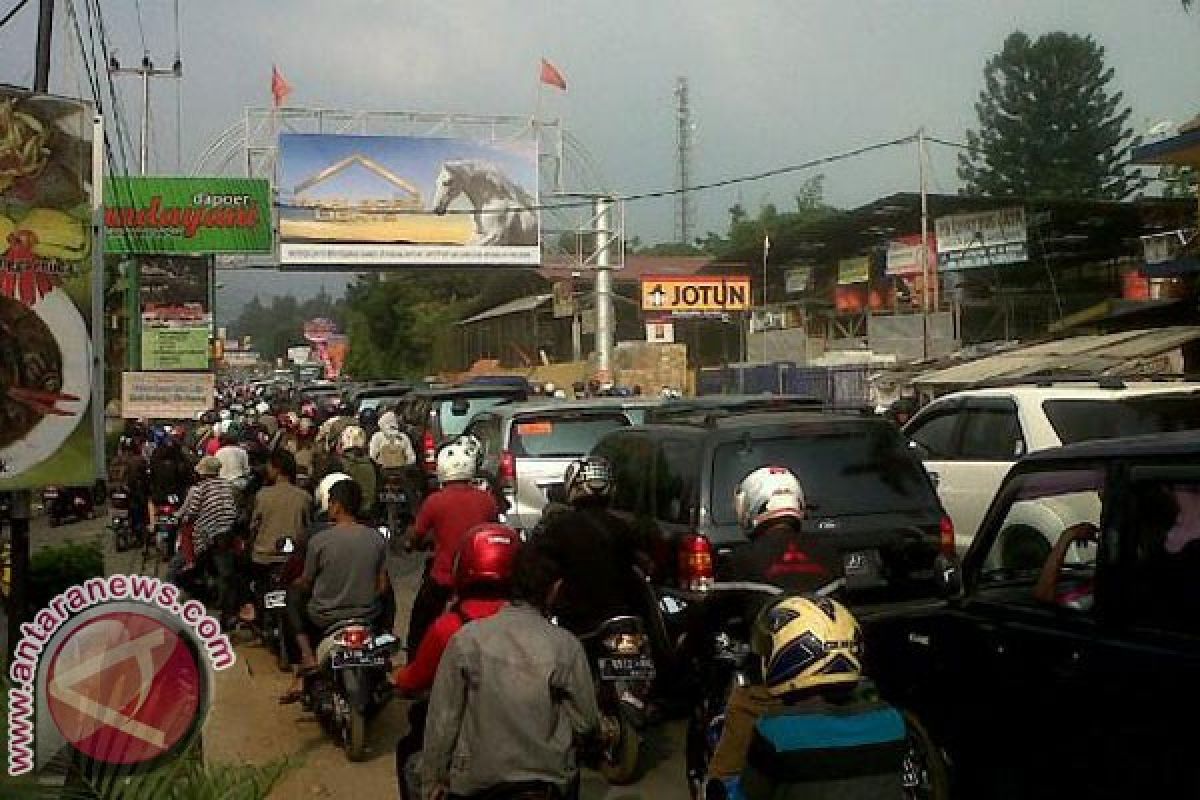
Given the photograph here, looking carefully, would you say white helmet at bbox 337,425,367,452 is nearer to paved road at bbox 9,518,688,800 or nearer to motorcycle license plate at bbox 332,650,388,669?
paved road at bbox 9,518,688,800

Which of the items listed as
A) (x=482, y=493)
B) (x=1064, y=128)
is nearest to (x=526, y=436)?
(x=482, y=493)

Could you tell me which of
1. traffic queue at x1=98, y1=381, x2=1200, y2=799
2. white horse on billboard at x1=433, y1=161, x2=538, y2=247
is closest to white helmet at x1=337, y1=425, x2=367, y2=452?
traffic queue at x1=98, y1=381, x2=1200, y2=799

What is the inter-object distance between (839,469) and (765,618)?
4.19 metres

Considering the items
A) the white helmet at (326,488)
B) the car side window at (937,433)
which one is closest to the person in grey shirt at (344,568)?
the white helmet at (326,488)

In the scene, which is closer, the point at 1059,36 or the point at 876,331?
the point at 876,331

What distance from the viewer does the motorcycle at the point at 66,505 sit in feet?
72.2

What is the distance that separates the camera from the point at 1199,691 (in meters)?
3.91

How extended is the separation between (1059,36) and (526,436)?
2264 inches

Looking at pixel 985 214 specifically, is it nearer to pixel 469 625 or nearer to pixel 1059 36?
pixel 469 625

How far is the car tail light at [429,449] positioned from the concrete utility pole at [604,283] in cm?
1812

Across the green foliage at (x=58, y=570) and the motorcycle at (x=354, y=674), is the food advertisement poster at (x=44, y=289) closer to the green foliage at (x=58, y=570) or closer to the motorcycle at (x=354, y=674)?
the green foliage at (x=58, y=570)

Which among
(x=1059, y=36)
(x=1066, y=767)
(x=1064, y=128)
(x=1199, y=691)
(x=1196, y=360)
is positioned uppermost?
(x=1059, y=36)

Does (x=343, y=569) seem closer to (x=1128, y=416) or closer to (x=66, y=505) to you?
(x=1128, y=416)

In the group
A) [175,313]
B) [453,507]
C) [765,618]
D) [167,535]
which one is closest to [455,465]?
[453,507]
